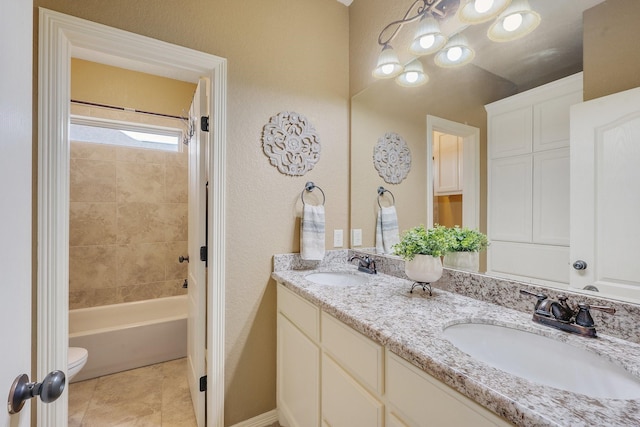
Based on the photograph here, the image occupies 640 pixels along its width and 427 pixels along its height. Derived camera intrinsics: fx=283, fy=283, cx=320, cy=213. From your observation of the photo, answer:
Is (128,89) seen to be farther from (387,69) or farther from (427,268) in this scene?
(427,268)

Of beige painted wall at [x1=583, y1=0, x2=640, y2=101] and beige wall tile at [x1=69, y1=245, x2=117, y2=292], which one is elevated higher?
beige painted wall at [x1=583, y1=0, x2=640, y2=101]

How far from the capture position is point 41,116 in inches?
46.8

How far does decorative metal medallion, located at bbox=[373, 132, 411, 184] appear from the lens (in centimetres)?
176

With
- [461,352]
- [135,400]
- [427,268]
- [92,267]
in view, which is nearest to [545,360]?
[461,352]

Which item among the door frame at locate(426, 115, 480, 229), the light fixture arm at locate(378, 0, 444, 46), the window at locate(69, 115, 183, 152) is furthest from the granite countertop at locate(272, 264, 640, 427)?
the window at locate(69, 115, 183, 152)

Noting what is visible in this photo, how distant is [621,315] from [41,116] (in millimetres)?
2192

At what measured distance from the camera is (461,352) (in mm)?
734

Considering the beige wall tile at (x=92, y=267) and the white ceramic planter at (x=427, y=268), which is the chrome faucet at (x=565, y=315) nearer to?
the white ceramic planter at (x=427, y=268)

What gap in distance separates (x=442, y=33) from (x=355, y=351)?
150cm

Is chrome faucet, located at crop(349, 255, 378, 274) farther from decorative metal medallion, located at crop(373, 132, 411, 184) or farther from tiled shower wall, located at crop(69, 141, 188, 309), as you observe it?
tiled shower wall, located at crop(69, 141, 188, 309)

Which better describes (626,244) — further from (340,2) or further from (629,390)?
(340,2)

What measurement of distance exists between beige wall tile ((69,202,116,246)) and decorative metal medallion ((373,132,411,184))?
2.58 meters

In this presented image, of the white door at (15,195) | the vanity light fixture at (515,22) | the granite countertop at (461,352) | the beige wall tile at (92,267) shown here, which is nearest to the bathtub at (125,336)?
the beige wall tile at (92,267)

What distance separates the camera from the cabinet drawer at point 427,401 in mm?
618
